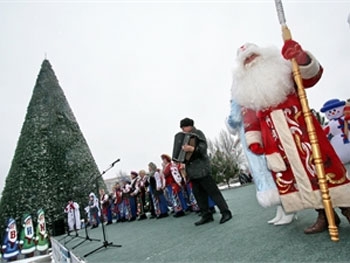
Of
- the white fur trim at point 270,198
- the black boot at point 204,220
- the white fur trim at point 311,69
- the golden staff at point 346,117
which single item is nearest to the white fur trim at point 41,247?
the black boot at point 204,220

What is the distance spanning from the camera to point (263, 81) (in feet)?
7.34

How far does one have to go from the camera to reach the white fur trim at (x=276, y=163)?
2049 millimetres

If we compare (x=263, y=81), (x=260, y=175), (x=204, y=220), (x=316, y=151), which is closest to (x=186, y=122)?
(x=204, y=220)

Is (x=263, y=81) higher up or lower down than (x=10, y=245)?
higher up

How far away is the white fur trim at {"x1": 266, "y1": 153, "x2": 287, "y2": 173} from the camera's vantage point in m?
2.05

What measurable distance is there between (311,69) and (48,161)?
40.8ft

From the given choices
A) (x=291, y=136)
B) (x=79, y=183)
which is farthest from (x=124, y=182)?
(x=291, y=136)

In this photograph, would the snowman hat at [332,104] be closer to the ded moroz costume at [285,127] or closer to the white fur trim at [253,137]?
the ded moroz costume at [285,127]

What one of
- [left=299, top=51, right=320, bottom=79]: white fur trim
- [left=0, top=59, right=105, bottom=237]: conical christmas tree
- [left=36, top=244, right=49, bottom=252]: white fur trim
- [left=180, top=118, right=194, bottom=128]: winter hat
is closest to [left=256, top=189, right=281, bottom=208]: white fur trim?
[left=299, top=51, right=320, bottom=79]: white fur trim

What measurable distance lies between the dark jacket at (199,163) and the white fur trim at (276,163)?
5.27ft

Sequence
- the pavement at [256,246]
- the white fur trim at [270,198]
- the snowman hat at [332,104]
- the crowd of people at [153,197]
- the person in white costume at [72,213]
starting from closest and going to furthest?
1. the pavement at [256,246]
2. the white fur trim at [270,198]
3. the snowman hat at [332,104]
4. the crowd of people at [153,197]
5. the person in white costume at [72,213]

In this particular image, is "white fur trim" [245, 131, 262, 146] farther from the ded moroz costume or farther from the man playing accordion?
the man playing accordion

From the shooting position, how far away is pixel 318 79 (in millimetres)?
2170

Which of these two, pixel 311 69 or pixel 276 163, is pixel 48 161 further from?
pixel 311 69
